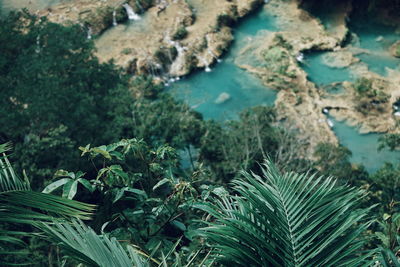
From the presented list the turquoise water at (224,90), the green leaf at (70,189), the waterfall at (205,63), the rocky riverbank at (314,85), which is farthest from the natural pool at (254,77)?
the green leaf at (70,189)

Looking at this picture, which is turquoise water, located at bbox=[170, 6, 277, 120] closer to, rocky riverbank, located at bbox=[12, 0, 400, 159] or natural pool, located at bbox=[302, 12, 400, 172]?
rocky riverbank, located at bbox=[12, 0, 400, 159]

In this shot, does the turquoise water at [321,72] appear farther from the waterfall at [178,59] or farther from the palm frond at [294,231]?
the palm frond at [294,231]

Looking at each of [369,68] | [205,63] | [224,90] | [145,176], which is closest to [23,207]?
[145,176]

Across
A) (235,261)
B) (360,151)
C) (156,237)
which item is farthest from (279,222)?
(360,151)

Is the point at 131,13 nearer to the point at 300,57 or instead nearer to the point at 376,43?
the point at 300,57

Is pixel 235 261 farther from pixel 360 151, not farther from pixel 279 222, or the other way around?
pixel 360 151

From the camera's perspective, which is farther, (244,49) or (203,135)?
(244,49)

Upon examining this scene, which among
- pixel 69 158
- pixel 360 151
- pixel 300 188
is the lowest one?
pixel 360 151
